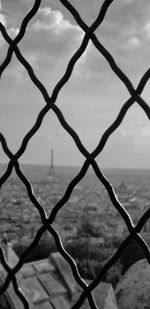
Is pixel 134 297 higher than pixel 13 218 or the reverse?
higher

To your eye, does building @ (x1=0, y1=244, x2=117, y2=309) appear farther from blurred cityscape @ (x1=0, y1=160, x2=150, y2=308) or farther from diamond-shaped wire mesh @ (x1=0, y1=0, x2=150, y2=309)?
diamond-shaped wire mesh @ (x1=0, y1=0, x2=150, y2=309)

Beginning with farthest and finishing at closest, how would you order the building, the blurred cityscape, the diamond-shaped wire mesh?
the blurred cityscape
the building
the diamond-shaped wire mesh

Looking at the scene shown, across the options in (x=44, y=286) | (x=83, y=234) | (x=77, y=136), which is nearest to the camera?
(x=77, y=136)

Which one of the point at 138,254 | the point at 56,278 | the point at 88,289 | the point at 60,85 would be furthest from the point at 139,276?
the point at 138,254

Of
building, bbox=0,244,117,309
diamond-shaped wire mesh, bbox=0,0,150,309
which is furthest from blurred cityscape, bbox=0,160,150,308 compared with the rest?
diamond-shaped wire mesh, bbox=0,0,150,309

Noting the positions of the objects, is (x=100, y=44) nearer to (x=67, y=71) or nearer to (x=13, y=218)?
(x=67, y=71)

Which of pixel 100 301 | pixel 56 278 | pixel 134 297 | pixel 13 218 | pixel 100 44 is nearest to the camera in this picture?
pixel 100 44

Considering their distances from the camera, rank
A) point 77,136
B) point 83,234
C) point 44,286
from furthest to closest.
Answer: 1. point 83,234
2. point 44,286
3. point 77,136

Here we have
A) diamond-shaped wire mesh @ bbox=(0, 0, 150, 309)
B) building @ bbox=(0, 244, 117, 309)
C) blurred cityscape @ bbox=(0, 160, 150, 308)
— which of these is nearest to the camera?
diamond-shaped wire mesh @ bbox=(0, 0, 150, 309)

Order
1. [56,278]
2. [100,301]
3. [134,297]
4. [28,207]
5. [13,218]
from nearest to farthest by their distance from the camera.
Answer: [134,297], [100,301], [56,278], [13,218], [28,207]

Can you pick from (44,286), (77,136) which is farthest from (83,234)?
(77,136)

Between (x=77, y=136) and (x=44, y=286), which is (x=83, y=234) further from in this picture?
(x=77, y=136)
